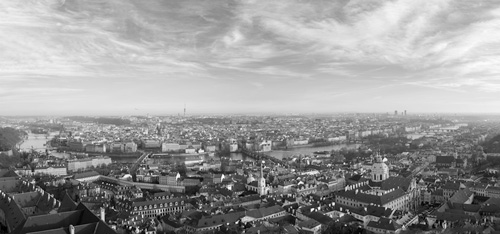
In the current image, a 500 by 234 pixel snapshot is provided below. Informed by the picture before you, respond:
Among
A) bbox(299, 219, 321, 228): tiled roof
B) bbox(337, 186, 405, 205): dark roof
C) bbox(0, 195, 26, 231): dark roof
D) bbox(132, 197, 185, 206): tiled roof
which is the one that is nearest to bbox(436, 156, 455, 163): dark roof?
bbox(337, 186, 405, 205): dark roof

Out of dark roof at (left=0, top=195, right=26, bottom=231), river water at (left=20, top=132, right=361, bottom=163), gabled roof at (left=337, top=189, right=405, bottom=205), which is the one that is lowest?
river water at (left=20, top=132, right=361, bottom=163)

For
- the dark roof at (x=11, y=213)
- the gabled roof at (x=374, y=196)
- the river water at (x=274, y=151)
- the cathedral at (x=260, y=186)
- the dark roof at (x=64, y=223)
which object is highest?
the dark roof at (x=64, y=223)

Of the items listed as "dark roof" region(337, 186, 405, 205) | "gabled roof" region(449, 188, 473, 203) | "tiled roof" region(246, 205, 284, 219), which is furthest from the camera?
"gabled roof" region(449, 188, 473, 203)

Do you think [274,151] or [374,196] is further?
[274,151]

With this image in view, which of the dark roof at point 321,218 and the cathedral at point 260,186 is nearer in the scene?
the dark roof at point 321,218

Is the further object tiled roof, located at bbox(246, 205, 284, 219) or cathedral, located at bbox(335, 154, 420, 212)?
cathedral, located at bbox(335, 154, 420, 212)

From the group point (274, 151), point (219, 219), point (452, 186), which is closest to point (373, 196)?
point (452, 186)

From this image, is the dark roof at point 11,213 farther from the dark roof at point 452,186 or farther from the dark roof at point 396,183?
the dark roof at point 452,186

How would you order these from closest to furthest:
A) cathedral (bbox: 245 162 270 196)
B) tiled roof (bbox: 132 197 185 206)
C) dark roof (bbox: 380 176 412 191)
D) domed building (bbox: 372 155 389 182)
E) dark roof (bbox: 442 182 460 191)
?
tiled roof (bbox: 132 197 185 206)
dark roof (bbox: 442 182 460 191)
dark roof (bbox: 380 176 412 191)
cathedral (bbox: 245 162 270 196)
domed building (bbox: 372 155 389 182)

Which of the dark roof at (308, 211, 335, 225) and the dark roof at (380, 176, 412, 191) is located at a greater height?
the dark roof at (380, 176, 412, 191)

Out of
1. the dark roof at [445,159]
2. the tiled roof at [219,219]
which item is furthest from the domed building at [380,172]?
the tiled roof at [219,219]

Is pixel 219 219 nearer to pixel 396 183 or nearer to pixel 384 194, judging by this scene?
pixel 384 194

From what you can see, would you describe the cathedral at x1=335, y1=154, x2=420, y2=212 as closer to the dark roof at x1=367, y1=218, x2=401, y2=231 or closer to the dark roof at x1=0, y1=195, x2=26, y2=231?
the dark roof at x1=367, y1=218, x2=401, y2=231
